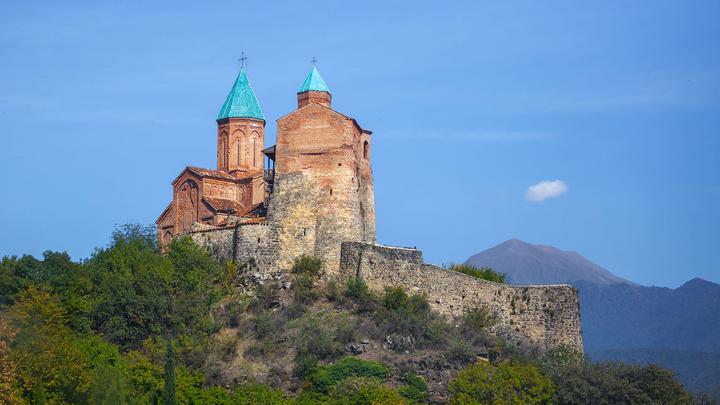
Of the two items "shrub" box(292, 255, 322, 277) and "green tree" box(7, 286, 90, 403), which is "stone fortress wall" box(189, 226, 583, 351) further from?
"green tree" box(7, 286, 90, 403)

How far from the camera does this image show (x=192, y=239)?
2013 inches

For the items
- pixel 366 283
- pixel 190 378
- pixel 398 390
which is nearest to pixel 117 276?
pixel 190 378

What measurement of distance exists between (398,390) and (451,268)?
884 centimetres

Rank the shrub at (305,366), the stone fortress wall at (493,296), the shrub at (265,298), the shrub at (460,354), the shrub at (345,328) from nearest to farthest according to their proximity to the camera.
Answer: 1. the shrub at (305,366)
2. the shrub at (460,354)
3. the shrub at (345,328)
4. the stone fortress wall at (493,296)
5. the shrub at (265,298)

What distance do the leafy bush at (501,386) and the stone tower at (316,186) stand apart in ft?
26.7

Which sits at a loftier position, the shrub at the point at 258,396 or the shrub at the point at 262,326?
the shrub at the point at 262,326

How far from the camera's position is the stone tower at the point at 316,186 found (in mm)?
48656

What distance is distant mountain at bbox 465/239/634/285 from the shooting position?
137 meters

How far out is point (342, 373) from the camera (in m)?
43.7

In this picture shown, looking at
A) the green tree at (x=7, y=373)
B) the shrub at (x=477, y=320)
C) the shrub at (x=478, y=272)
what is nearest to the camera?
the green tree at (x=7, y=373)

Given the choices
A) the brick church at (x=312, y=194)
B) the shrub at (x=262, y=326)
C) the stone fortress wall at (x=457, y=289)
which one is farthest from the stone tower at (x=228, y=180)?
the shrub at (x=262, y=326)

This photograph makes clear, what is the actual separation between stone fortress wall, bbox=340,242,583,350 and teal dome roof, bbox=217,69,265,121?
1312cm

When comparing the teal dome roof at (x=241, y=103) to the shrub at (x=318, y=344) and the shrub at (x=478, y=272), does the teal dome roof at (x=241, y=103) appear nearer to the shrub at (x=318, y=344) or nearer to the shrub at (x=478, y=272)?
the shrub at (x=478, y=272)

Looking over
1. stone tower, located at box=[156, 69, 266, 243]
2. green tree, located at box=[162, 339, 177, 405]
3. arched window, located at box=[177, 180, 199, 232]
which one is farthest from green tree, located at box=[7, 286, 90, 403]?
arched window, located at box=[177, 180, 199, 232]
